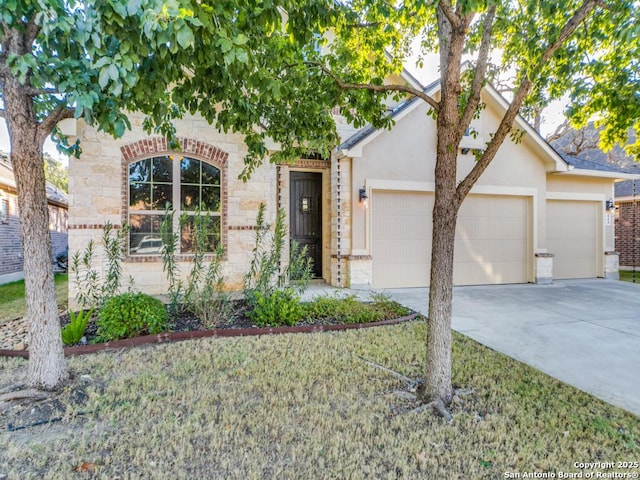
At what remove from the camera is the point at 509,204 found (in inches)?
378

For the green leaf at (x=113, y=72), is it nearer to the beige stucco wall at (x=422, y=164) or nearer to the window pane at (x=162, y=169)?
the window pane at (x=162, y=169)

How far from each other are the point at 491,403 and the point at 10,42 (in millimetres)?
5185

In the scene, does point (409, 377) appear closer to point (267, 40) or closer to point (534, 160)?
point (267, 40)

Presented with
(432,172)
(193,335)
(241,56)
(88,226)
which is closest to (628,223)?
(432,172)

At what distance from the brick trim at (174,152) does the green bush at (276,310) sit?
2105mm

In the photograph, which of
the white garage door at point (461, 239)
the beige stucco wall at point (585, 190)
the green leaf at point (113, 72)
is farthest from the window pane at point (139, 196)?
the beige stucco wall at point (585, 190)

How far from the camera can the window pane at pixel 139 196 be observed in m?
6.93

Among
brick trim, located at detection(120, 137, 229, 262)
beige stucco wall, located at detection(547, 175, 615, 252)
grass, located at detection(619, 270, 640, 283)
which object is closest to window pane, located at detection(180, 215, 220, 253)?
brick trim, located at detection(120, 137, 229, 262)

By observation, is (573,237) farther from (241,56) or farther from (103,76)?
(103,76)

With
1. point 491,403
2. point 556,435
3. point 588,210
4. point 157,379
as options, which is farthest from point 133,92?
point 588,210

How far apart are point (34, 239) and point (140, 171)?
409 cm

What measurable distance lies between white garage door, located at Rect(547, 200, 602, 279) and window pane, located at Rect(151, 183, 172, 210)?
Result: 33.0 ft

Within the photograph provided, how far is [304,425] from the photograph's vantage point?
2.78m

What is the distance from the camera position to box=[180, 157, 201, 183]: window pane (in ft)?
23.6
